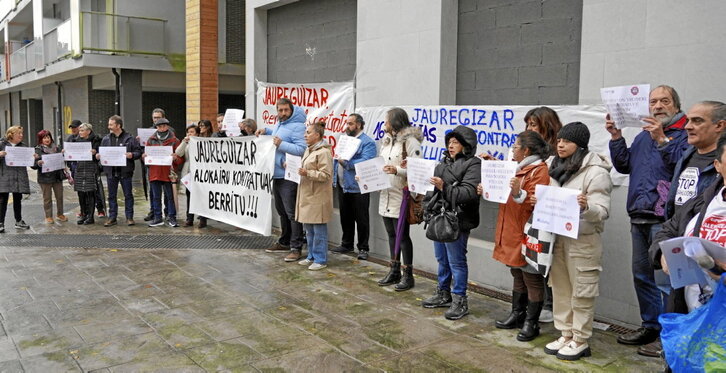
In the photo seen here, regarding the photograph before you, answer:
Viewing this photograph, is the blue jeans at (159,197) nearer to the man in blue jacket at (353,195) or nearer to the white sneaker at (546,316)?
the man in blue jacket at (353,195)

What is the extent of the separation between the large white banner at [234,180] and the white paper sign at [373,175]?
191 cm

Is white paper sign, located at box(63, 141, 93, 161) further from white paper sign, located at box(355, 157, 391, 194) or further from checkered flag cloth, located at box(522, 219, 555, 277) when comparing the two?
checkered flag cloth, located at box(522, 219, 555, 277)

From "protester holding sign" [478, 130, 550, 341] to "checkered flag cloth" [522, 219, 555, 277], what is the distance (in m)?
0.19

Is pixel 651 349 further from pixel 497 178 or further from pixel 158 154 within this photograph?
pixel 158 154

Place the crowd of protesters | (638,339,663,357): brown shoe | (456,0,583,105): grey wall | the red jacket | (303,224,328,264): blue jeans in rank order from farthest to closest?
the red jacket < (303,224,328,264): blue jeans < (456,0,583,105): grey wall < (638,339,663,357): brown shoe < the crowd of protesters

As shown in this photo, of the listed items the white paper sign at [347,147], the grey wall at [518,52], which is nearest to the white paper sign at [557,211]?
the grey wall at [518,52]

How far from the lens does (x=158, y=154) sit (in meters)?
10.3

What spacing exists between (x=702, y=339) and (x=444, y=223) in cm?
269

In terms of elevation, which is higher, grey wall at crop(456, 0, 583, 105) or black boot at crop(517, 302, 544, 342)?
grey wall at crop(456, 0, 583, 105)

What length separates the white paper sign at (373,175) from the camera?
6.95 meters

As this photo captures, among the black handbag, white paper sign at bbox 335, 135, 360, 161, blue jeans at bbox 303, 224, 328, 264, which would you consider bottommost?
blue jeans at bbox 303, 224, 328, 264

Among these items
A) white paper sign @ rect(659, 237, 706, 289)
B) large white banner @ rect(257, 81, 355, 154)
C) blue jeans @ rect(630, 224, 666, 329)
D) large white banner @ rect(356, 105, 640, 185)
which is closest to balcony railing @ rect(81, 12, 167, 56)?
large white banner @ rect(257, 81, 355, 154)

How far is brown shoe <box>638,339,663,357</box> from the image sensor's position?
4984 mm

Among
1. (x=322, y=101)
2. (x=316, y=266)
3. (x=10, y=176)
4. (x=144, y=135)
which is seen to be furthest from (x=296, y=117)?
(x=10, y=176)
